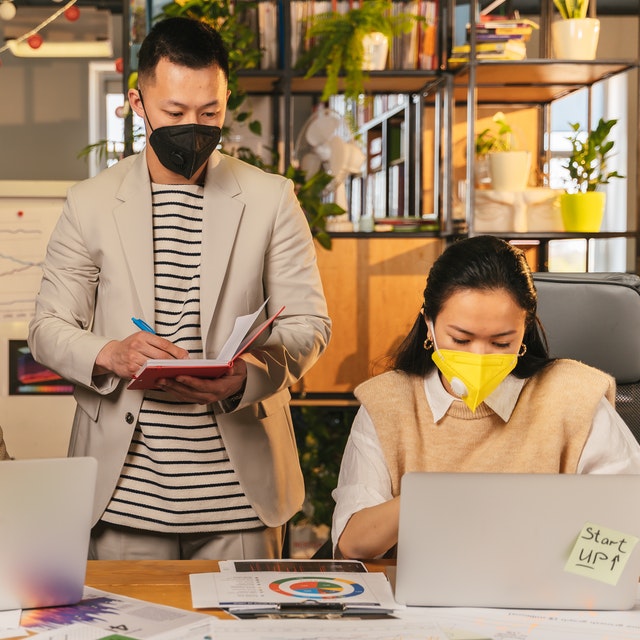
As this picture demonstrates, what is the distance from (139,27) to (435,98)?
1.17 meters

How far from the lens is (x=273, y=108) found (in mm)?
3807

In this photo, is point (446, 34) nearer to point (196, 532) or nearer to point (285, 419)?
point (285, 419)

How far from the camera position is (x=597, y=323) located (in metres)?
2.01

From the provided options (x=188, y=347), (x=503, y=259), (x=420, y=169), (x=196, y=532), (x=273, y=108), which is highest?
(x=273, y=108)

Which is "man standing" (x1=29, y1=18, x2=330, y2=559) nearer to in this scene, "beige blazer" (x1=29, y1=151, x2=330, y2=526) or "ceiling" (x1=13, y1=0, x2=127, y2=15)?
"beige blazer" (x1=29, y1=151, x2=330, y2=526)

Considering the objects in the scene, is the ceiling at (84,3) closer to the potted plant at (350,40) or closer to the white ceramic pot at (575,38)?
the potted plant at (350,40)

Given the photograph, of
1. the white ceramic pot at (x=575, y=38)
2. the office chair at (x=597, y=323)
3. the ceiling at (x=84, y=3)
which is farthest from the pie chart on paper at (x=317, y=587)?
the ceiling at (x=84, y=3)

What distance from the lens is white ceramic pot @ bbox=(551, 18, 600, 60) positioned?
11.4ft

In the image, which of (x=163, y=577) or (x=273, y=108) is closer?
(x=163, y=577)

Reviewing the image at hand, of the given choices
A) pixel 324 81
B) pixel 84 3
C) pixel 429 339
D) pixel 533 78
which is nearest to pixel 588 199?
pixel 533 78

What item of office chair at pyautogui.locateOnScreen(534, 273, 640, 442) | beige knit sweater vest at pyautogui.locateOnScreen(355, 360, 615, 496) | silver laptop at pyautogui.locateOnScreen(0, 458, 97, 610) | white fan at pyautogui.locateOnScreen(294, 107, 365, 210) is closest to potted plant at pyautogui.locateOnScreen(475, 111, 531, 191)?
white fan at pyautogui.locateOnScreen(294, 107, 365, 210)

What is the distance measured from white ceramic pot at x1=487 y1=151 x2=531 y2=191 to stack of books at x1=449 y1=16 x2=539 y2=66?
35 centimetres

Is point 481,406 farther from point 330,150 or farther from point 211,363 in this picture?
point 330,150

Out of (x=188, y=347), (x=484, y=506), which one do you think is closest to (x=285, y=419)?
A: (x=188, y=347)
